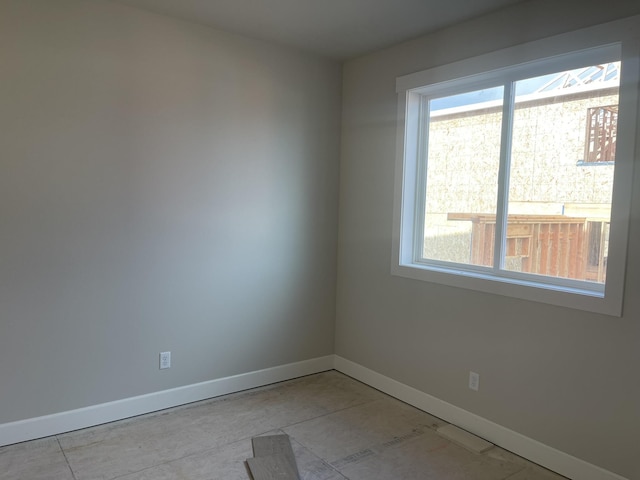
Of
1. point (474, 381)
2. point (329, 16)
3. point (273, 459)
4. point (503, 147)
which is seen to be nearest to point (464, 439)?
point (474, 381)

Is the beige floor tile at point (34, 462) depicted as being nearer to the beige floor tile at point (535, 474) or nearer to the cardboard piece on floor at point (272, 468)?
the cardboard piece on floor at point (272, 468)

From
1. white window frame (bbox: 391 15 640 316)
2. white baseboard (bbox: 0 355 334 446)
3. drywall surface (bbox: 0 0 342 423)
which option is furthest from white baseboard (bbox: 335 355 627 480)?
white window frame (bbox: 391 15 640 316)

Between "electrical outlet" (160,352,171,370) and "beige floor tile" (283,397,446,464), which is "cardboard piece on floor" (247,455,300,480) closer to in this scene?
"beige floor tile" (283,397,446,464)

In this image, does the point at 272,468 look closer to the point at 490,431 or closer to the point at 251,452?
the point at 251,452

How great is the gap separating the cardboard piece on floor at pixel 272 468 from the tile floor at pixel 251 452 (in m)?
0.05

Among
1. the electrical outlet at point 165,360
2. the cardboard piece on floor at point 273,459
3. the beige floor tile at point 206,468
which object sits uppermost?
the electrical outlet at point 165,360

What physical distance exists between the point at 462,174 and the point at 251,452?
2198 mm

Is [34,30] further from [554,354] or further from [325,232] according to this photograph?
[554,354]

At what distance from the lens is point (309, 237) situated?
3.81 m

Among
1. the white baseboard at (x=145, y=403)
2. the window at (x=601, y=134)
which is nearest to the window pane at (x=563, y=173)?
the window at (x=601, y=134)

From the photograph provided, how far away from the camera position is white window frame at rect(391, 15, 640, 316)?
223 centimetres

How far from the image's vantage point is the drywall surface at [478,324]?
90.8 inches

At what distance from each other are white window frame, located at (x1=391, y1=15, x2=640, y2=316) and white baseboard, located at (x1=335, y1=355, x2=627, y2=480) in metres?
0.81

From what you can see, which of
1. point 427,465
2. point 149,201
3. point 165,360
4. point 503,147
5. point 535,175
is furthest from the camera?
point 165,360
